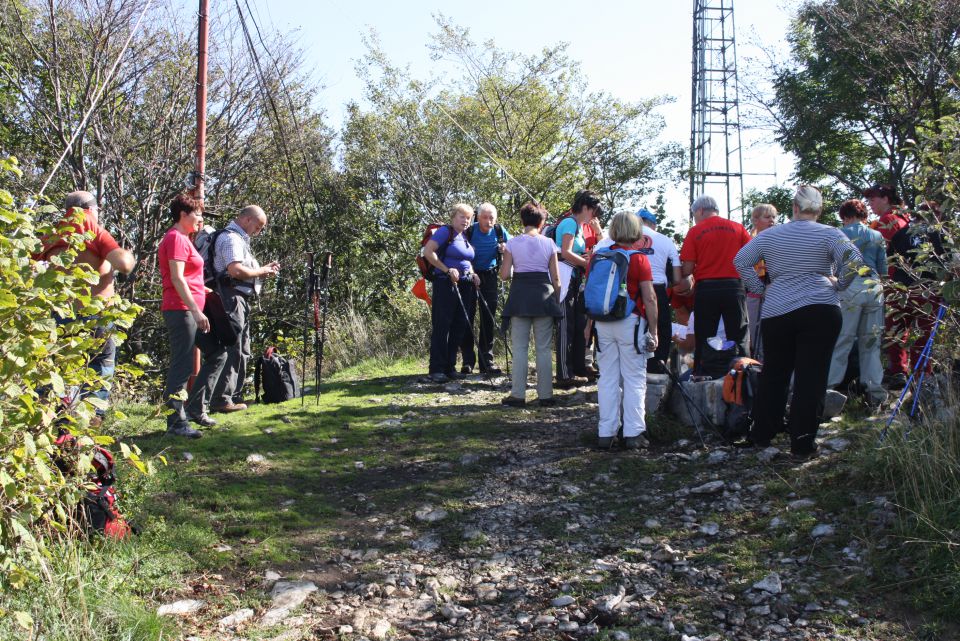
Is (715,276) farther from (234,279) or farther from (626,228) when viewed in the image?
(234,279)

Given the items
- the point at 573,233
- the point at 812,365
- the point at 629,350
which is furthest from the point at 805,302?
the point at 573,233

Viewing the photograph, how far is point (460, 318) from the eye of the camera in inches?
379

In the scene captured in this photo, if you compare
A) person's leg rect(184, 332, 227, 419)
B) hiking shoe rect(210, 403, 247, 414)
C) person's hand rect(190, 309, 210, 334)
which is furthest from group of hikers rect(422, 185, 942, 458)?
person's hand rect(190, 309, 210, 334)

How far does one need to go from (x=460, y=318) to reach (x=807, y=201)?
4.43 m

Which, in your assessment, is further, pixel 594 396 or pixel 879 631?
pixel 594 396

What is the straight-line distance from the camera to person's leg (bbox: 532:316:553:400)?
8109mm

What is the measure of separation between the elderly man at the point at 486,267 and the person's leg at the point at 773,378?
152 inches

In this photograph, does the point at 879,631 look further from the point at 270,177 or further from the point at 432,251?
the point at 270,177

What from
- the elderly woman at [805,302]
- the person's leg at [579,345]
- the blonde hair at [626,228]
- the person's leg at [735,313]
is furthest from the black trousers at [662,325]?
the elderly woman at [805,302]

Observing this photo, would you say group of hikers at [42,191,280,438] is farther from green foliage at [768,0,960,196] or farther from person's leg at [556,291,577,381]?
green foliage at [768,0,960,196]

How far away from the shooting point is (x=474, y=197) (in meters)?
22.4

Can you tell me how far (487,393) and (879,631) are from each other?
5.66m

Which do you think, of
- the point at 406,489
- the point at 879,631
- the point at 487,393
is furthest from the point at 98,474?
the point at 487,393

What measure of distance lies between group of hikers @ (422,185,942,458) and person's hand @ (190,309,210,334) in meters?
2.82
